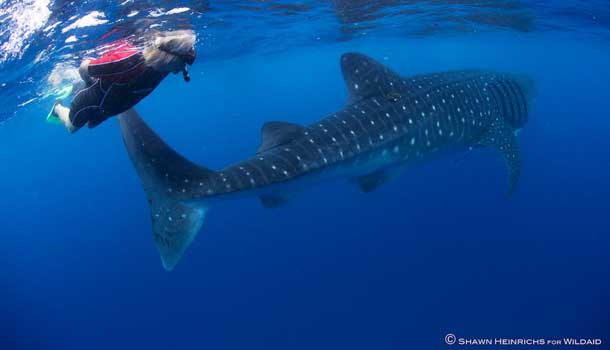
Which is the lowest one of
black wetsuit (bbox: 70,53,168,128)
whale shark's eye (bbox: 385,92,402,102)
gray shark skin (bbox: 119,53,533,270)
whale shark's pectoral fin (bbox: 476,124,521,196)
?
whale shark's pectoral fin (bbox: 476,124,521,196)

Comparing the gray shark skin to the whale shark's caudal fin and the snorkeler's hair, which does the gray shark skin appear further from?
the snorkeler's hair

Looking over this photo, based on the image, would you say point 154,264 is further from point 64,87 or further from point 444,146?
point 64,87

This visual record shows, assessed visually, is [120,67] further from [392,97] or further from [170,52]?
[392,97]

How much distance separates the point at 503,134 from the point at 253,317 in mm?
8284

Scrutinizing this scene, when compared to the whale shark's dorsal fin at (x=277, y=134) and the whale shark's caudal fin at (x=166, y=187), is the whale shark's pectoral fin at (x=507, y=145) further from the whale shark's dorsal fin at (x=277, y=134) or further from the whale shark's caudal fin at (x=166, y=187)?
the whale shark's caudal fin at (x=166, y=187)

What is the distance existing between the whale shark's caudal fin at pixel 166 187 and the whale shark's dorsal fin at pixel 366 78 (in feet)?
10.5

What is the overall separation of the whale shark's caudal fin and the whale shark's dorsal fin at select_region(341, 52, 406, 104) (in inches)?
126

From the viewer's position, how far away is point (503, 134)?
8.34 metres

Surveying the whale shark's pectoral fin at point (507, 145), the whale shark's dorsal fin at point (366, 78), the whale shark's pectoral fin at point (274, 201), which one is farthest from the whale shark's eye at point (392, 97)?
the whale shark's pectoral fin at point (507, 145)

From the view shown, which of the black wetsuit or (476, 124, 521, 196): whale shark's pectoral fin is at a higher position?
the black wetsuit

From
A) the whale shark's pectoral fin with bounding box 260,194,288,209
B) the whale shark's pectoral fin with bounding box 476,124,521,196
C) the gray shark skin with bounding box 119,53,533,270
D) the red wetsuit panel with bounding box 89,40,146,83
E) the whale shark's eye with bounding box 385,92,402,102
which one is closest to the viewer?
the red wetsuit panel with bounding box 89,40,146,83

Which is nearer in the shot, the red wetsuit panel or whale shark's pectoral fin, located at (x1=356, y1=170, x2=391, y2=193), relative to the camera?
the red wetsuit panel

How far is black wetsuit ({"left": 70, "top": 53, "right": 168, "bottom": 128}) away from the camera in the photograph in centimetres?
314

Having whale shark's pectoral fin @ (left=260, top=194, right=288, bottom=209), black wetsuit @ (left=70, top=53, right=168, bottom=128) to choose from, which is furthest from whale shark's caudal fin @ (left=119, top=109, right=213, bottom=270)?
whale shark's pectoral fin @ (left=260, top=194, right=288, bottom=209)
